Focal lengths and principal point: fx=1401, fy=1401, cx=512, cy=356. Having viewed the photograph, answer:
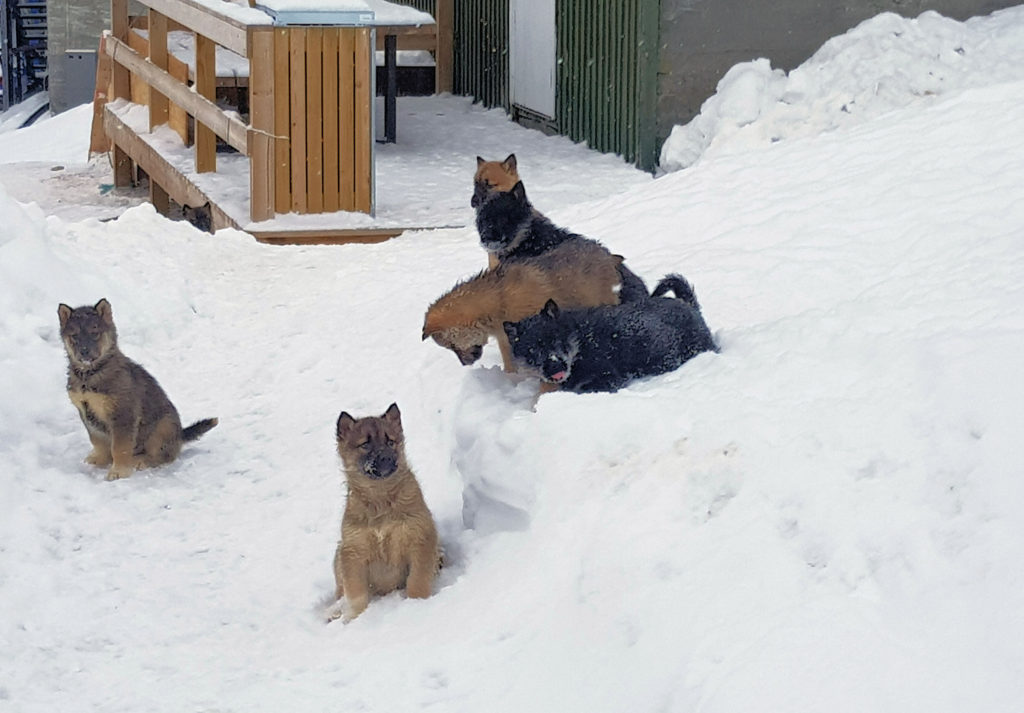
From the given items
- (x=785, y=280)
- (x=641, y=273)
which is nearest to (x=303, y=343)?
(x=641, y=273)

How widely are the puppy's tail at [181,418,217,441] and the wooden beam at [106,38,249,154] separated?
4657 mm

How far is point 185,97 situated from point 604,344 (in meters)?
8.58

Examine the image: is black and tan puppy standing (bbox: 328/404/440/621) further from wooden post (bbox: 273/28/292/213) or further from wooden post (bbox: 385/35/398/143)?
wooden post (bbox: 385/35/398/143)

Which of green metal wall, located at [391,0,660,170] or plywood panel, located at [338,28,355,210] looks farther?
green metal wall, located at [391,0,660,170]

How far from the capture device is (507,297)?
6441mm

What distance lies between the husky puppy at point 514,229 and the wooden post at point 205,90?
21.4 feet

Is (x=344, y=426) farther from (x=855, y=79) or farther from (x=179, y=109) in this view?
(x=179, y=109)

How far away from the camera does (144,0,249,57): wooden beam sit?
10.9 meters

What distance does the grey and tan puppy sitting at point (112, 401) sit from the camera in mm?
6762

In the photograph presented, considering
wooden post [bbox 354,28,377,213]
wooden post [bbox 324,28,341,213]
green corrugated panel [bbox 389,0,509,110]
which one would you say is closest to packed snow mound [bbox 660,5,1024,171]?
wooden post [bbox 354,28,377,213]

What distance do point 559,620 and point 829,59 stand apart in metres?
9.00

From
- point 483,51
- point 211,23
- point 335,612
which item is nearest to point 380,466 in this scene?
point 335,612

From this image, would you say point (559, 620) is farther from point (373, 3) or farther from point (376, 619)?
point (373, 3)

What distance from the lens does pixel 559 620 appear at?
4.80 m
